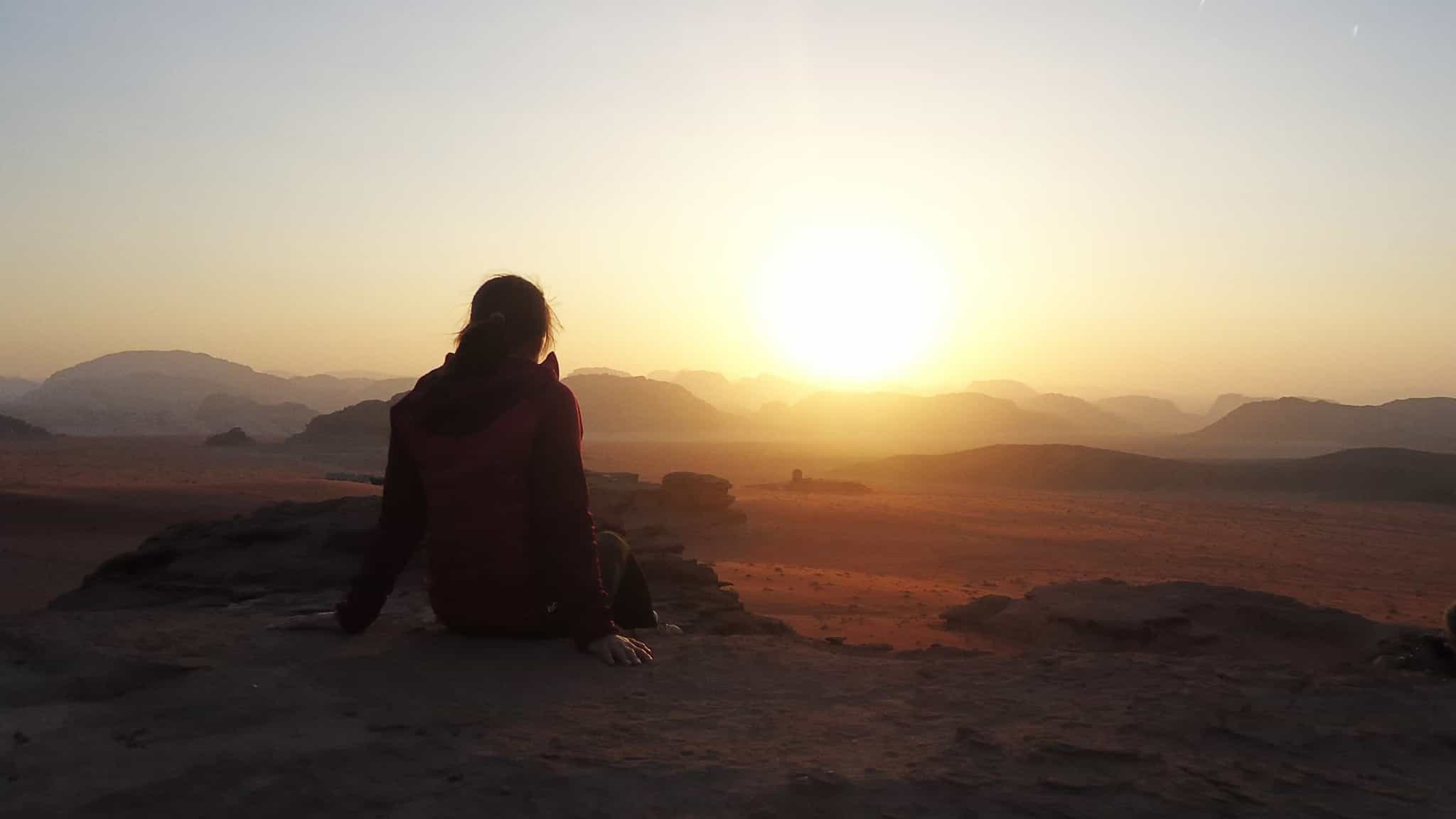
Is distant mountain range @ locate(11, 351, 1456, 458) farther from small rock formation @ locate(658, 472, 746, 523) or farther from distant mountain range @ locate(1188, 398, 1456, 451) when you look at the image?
small rock formation @ locate(658, 472, 746, 523)

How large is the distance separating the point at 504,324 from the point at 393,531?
0.97 metres

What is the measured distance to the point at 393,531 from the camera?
3.74 m

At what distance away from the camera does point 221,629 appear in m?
4.13

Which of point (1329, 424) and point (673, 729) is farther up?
point (1329, 424)

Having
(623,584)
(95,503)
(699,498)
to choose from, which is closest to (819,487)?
(699,498)

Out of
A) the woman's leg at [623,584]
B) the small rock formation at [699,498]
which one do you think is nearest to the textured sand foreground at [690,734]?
the woman's leg at [623,584]

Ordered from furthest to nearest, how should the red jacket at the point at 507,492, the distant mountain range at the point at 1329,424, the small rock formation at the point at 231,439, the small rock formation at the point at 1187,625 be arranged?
the distant mountain range at the point at 1329,424 < the small rock formation at the point at 231,439 < the small rock formation at the point at 1187,625 < the red jacket at the point at 507,492

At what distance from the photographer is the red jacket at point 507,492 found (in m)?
3.44

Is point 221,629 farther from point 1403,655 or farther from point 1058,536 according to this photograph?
point 1058,536

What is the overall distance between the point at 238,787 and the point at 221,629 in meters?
2.01

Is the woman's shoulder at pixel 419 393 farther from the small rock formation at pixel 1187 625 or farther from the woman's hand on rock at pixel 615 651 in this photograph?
the small rock formation at pixel 1187 625

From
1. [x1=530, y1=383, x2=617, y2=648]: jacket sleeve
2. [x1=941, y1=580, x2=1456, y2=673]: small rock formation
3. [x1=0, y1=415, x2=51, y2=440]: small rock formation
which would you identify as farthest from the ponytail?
[x1=0, y1=415, x2=51, y2=440]: small rock formation

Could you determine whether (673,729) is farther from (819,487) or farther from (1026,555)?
(819,487)

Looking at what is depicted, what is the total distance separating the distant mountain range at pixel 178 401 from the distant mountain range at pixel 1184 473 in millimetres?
64487
